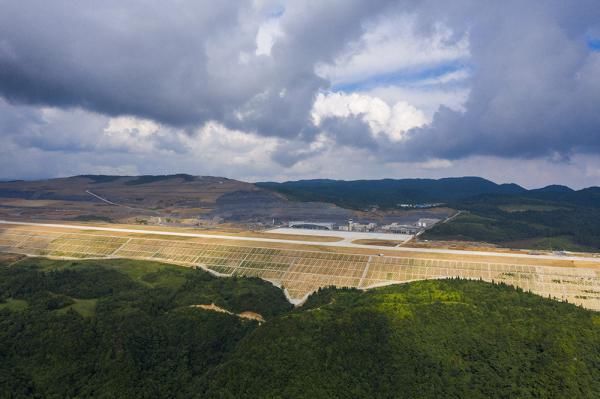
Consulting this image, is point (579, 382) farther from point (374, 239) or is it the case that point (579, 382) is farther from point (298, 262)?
point (374, 239)

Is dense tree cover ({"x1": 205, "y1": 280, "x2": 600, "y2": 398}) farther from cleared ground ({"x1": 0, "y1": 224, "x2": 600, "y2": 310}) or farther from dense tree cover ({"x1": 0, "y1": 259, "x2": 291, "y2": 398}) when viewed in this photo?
cleared ground ({"x1": 0, "y1": 224, "x2": 600, "y2": 310})

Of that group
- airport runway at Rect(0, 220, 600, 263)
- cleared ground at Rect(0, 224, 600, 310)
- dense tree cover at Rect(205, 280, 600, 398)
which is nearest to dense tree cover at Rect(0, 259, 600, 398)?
dense tree cover at Rect(205, 280, 600, 398)

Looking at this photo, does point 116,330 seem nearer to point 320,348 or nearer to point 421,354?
point 320,348

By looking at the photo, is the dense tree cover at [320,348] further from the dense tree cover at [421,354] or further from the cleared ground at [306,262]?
the cleared ground at [306,262]

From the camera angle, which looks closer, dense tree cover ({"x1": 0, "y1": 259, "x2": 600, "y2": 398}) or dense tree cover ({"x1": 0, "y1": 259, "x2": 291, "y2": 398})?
dense tree cover ({"x1": 0, "y1": 259, "x2": 600, "y2": 398})

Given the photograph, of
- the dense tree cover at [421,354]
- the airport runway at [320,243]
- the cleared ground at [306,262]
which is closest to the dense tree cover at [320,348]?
the dense tree cover at [421,354]

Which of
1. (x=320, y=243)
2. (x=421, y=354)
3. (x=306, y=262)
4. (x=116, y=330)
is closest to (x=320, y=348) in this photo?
(x=421, y=354)

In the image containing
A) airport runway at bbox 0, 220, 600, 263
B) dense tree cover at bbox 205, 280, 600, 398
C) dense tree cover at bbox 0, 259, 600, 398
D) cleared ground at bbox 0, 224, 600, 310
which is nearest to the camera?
dense tree cover at bbox 205, 280, 600, 398
